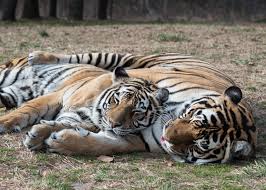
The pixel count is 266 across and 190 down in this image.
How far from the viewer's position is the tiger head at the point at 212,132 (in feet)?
12.0

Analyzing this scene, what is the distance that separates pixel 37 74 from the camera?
5.16 m

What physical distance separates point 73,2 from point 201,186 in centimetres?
1520

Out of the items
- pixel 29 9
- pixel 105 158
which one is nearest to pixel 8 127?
pixel 105 158

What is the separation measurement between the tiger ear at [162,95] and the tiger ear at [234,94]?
1.22 feet

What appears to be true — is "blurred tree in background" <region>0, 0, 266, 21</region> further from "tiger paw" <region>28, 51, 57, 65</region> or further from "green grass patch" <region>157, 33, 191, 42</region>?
"tiger paw" <region>28, 51, 57, 65</region>

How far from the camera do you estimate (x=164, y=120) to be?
395cm

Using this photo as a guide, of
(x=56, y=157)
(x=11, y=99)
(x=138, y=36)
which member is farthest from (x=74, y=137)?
(x=138, y=36)

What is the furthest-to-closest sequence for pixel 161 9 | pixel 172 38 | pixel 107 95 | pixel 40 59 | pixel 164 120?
pixel 161 9
pixel 172 38
pixel 40 59
pixel 107 95
pixel 164 120

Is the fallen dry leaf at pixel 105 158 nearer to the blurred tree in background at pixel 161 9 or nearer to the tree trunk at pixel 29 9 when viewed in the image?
the tree trunk at pixel 29 9

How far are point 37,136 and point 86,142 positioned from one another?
291 millimetres

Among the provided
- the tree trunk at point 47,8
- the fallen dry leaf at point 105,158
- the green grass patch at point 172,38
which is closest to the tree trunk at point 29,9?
the tree trunk at point 47,8

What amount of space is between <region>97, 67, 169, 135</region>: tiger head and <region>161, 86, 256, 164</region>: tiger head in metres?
0.18

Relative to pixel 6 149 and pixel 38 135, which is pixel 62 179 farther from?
pixel 6 149

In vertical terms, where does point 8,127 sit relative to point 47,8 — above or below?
above
